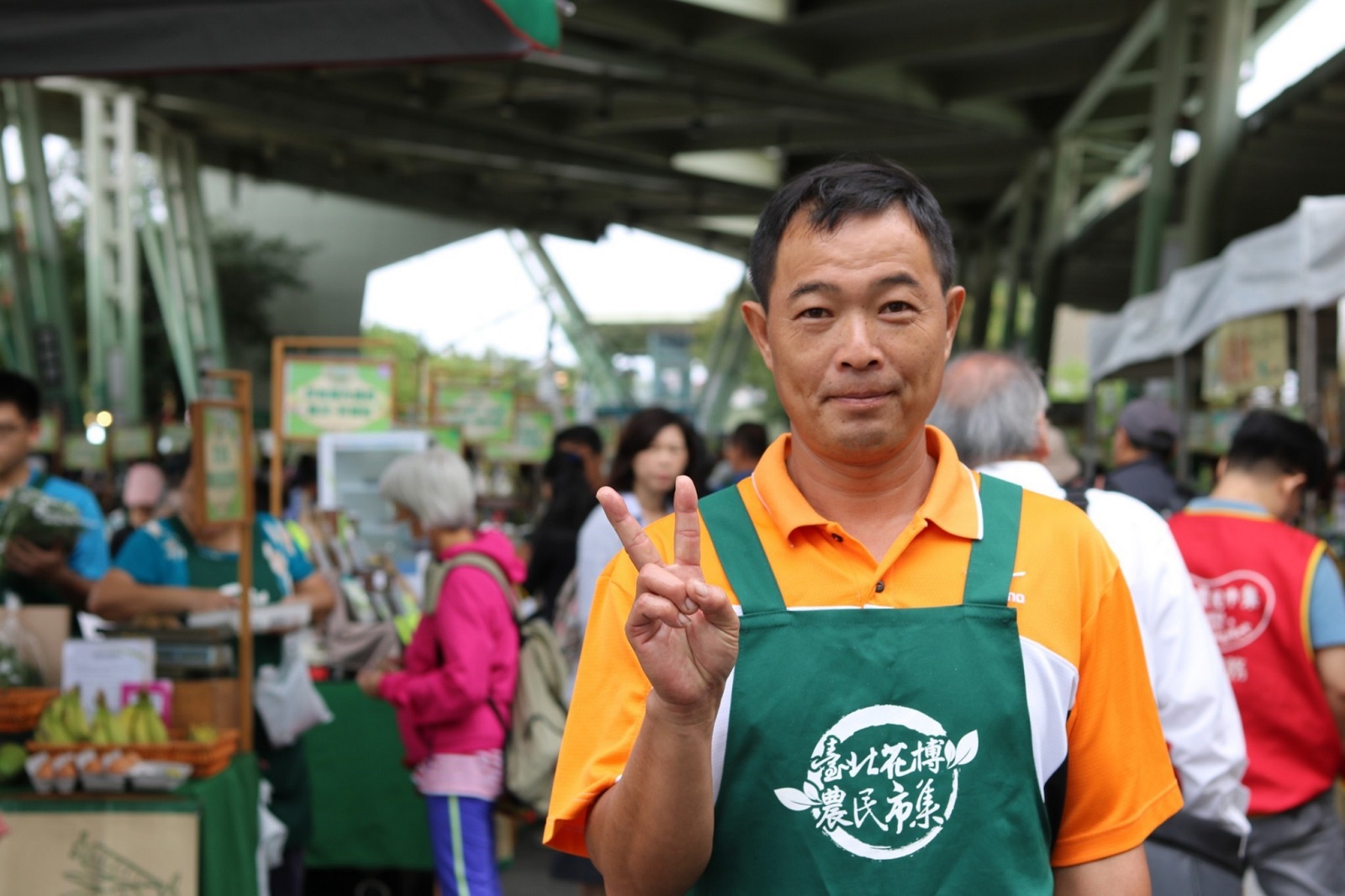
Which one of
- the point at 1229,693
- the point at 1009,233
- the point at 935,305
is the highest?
the point at 1009,233

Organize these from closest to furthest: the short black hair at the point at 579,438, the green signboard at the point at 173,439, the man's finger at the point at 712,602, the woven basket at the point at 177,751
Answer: the man's finger at the point at 712,602
the woven basket at the point at 177,751
the short black hair at the point at 579,438
the green signboard at the point at 173,439

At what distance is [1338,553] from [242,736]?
481cm

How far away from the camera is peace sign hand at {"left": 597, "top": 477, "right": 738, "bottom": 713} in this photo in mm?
1387

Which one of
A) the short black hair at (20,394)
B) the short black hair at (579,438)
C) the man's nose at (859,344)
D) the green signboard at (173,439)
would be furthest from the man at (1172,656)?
the green signboard at (173,439)

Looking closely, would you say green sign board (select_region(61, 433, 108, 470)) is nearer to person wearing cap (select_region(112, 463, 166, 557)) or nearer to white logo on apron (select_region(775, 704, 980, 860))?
person wearing cap (select_region(112, 463, 166, 557))

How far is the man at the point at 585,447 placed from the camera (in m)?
7.41

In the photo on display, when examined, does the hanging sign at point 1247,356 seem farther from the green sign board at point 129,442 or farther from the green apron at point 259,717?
the green sign board at point 129,442

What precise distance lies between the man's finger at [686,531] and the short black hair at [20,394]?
13.5ft

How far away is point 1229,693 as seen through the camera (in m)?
2.68

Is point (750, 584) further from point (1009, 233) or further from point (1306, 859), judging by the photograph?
point (1009, 233)

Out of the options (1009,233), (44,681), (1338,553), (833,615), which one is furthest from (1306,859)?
(1009,233)

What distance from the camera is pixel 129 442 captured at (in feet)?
57.8

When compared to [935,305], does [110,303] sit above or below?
above

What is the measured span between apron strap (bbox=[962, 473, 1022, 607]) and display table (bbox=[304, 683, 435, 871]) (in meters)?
4.71
